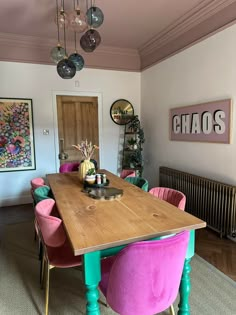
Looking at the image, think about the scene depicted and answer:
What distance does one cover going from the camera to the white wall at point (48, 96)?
4.11m

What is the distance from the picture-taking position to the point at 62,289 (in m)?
2.02

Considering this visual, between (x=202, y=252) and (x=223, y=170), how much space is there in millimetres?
1049

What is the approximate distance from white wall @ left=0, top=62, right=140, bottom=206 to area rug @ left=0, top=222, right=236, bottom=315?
1.86 meters

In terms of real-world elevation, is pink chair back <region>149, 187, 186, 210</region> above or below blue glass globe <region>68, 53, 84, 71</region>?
below

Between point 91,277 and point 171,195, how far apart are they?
3.51 ft

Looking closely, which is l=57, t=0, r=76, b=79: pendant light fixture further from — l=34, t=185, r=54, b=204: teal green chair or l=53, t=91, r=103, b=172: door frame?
l=53, t=91, r=103, b=172: door frame

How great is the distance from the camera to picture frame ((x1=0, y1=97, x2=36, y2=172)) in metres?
4.07

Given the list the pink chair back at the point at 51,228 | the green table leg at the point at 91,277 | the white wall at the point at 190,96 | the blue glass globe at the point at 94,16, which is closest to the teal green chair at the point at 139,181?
the white wall at the point at 190,96

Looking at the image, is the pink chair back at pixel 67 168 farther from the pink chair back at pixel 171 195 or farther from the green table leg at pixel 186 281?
the green table leg at pixel 186 281

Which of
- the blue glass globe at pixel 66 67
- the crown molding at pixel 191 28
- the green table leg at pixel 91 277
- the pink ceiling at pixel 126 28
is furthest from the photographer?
the pink ceiling at pixel 126 28

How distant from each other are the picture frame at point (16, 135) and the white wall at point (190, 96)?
2.34 metres

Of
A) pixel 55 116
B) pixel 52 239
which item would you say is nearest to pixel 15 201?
pixel 55 116

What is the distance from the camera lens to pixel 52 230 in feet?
5.04

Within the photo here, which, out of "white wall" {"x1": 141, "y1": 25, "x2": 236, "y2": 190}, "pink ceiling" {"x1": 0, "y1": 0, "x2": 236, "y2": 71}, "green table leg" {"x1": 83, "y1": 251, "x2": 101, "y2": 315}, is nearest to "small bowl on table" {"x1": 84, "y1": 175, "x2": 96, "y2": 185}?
"green table leg" {"x1": 83, "y1": 251, "x2": 101, "y2": 315}
